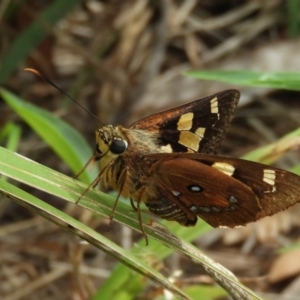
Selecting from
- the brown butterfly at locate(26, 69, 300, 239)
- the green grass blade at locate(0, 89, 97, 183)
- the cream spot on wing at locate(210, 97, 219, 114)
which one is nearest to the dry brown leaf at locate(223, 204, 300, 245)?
the green grass blade at locate(0, 89, 97, 183)

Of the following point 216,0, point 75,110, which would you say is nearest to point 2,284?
point 75,110

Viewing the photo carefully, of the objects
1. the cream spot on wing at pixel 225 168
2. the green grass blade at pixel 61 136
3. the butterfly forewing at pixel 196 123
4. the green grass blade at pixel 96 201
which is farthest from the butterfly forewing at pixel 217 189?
the green grass blade at pixel 61 136

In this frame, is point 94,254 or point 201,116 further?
point 94,254

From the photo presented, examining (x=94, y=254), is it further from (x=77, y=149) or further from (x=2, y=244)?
(x=77, y=149)

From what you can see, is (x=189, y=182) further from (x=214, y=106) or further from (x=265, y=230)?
(x=265, y=230)

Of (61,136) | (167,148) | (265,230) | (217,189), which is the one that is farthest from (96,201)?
(265,230)
